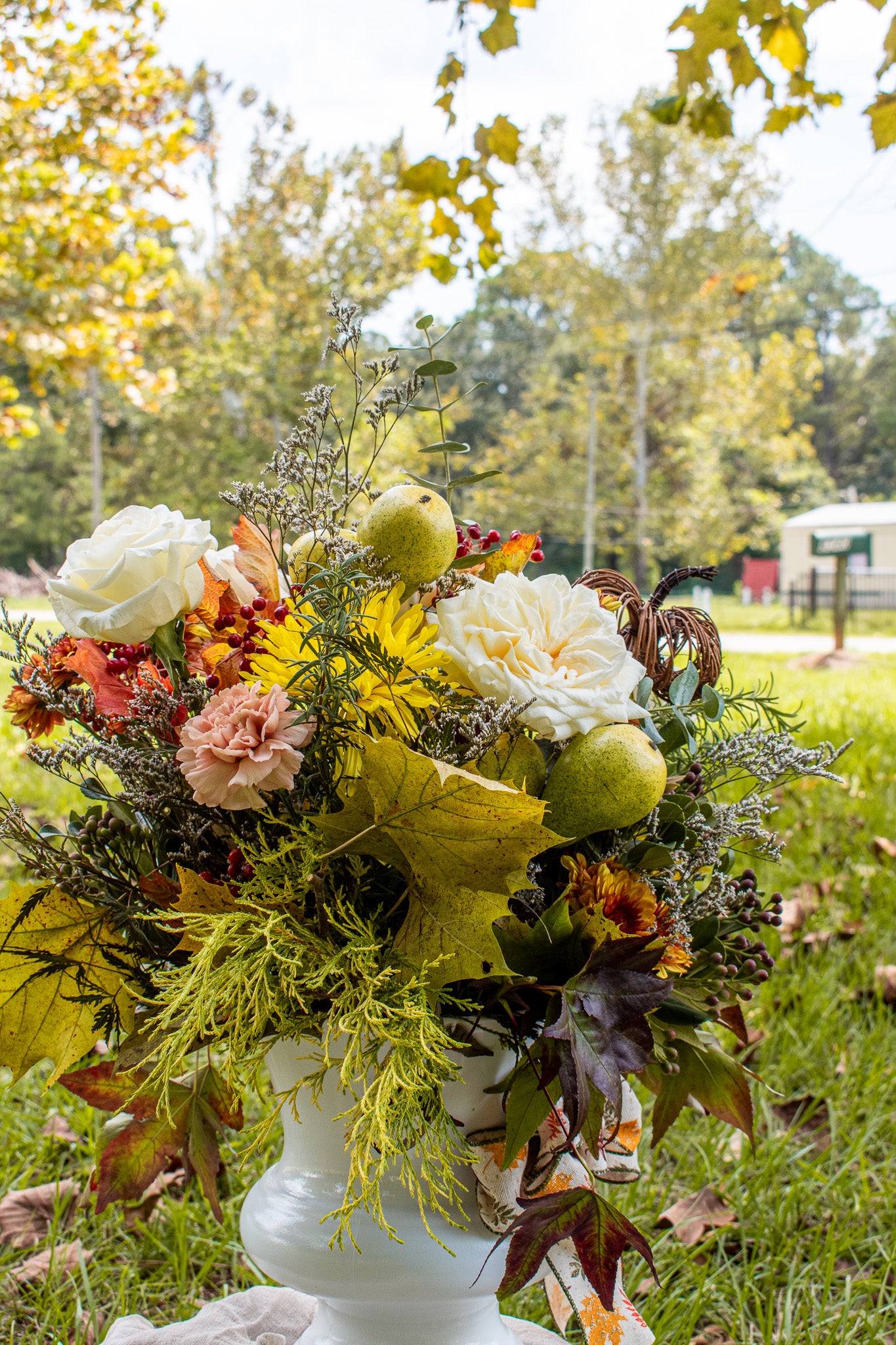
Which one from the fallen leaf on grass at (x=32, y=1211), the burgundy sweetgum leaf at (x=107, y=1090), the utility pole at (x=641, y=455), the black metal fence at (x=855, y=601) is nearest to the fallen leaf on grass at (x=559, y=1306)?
the burgundy sweetgum leaf at (x=107, y=1090)

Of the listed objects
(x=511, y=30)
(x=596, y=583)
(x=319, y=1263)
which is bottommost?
(x=319, y=1263)

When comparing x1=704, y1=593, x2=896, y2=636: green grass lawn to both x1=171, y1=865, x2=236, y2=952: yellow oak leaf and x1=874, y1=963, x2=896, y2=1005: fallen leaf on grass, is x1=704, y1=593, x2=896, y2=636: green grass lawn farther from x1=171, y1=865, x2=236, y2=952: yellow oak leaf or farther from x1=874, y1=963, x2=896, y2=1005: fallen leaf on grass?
x1=171, y1=865, x2=236, y2=952: yellow oak leaf

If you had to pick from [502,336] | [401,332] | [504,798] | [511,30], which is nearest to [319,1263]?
[504,798]

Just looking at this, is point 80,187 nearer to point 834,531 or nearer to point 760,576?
point 834,531

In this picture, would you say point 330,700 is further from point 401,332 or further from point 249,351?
point 401,332

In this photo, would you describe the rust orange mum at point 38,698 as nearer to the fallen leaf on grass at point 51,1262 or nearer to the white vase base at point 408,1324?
the white vase base at point 408,1324

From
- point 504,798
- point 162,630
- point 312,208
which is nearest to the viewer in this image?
point 504,798

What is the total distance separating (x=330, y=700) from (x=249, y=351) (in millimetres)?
16184

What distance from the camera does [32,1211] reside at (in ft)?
4.96

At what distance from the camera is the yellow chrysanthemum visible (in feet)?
2.20

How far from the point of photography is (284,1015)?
2.11 feet

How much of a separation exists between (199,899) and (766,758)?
18.3 inches

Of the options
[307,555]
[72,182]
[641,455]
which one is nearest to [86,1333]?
[307,555]

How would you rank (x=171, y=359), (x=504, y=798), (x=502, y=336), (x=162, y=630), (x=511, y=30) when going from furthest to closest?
(x=502, y=336)
(x=171, y=359)
(x=511, y=30)
(x=162, y=630)
(x=504, y=798)
